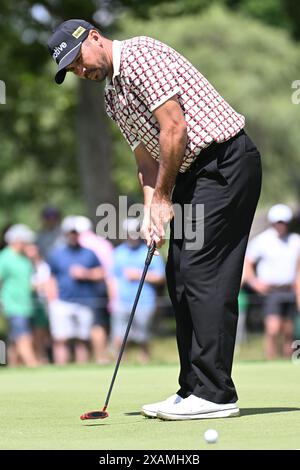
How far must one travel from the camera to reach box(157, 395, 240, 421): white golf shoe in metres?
6.28

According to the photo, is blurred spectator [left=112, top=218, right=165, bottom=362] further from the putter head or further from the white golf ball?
the white golf ball

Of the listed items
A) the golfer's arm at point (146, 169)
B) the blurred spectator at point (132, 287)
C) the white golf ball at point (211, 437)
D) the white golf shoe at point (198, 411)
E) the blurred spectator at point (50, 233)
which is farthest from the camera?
the blurred spectator at point (50, 233)

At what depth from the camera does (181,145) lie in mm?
6184

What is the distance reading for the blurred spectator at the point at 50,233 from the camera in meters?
17.2

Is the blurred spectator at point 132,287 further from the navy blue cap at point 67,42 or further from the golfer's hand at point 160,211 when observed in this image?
the navy blue cap at point 67,42

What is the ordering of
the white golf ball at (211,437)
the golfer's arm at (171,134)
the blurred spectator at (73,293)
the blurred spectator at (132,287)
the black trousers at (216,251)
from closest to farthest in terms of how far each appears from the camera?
1. the white golf ball at (211,437)
2. the golfer's arm at (171,134)
3. the black trousers at (216,251)
4. the blurred spectator at (132,287)
5. the blurred spectator at (73,293)

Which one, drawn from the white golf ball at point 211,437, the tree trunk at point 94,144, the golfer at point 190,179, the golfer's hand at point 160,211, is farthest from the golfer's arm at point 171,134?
the tree trunk at point 94,144

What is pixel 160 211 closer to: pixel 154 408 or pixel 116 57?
pixel 116 57

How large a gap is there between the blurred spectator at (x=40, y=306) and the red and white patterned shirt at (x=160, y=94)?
29.8 feet

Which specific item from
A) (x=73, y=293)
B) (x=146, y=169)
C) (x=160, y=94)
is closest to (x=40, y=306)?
(x=73, y=293)
